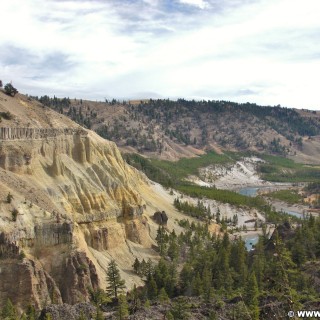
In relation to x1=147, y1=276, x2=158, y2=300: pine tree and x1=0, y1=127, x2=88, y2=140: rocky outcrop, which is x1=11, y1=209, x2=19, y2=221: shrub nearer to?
x1=0, y1=127, x2=88, y2=140: rocky outcrop

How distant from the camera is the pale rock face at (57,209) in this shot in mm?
59750

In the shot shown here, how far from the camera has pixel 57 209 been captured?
70375 millimetres

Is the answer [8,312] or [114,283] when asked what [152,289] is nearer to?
[114,283]

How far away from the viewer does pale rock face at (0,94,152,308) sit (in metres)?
59.8

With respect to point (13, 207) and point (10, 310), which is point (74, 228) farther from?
point (10, 310)

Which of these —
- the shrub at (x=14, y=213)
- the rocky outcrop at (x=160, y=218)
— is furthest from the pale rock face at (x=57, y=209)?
the rocky outcrop at (x=160, y=218)

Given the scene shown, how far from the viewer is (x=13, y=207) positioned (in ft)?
206

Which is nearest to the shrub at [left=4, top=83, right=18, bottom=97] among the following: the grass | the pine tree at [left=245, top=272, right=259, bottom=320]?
the pine tree at [left=245, top=272, right=259, bottom=320]

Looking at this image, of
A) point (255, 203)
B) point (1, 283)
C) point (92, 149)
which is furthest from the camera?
point (255, 203)

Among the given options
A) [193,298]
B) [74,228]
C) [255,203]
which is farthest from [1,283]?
[255,203]

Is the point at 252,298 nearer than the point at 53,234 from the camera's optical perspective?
Yes

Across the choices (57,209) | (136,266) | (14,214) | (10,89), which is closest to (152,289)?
(136,266)

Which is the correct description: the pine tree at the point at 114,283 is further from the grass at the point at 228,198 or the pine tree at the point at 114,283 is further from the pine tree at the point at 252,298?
the grass at the point at 228,198

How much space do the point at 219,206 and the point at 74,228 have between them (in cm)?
9371
